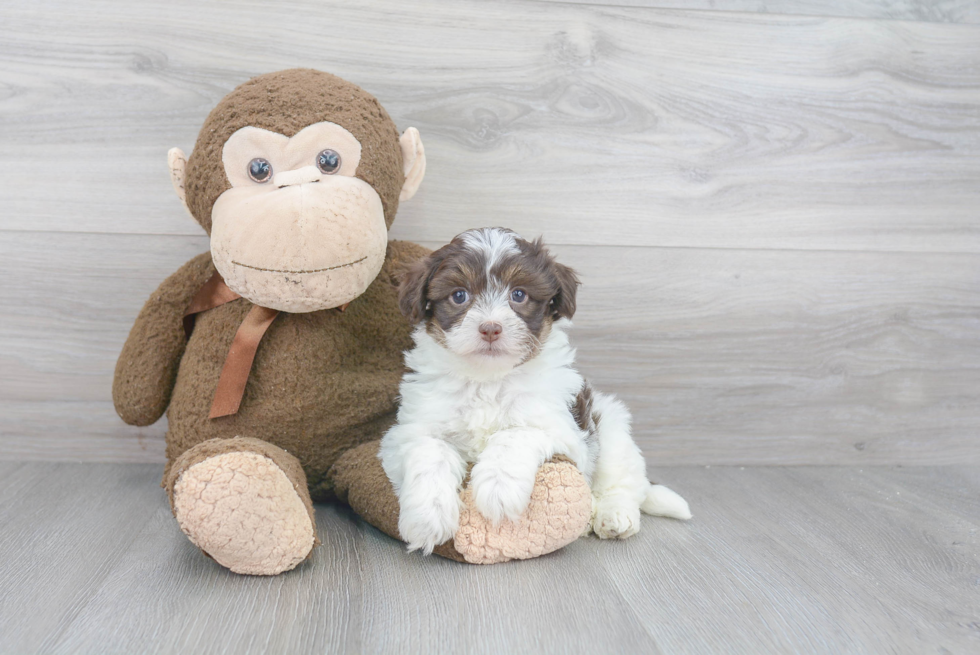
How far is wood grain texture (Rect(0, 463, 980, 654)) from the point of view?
1249 millimetres

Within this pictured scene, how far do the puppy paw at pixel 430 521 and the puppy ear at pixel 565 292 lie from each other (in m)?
0.47

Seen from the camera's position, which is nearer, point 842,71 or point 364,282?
point 364,282

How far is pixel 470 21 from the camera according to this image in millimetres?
2070

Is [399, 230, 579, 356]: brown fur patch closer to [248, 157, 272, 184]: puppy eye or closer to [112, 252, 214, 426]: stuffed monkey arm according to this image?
[248, 157, 272, 184]: puppy eye

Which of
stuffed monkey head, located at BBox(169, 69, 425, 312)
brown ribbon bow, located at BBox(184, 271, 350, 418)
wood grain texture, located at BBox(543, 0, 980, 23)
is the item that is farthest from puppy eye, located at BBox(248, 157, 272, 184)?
wood grain texture, located at BBox(543, 0, 980, 23)

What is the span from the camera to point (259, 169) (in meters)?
1.61

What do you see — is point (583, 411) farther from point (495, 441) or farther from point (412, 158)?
point (412, 158)

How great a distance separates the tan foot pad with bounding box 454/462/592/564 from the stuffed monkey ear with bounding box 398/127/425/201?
2.60 feet

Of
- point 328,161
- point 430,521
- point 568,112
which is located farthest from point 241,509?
point 568,112

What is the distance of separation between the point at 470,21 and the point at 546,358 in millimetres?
1021

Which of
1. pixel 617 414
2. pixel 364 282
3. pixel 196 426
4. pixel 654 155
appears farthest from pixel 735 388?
pixel 196 426

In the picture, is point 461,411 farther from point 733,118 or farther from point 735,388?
point 733,118

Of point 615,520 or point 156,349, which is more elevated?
point 156,349

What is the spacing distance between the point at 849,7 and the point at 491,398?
1625 millimetres
